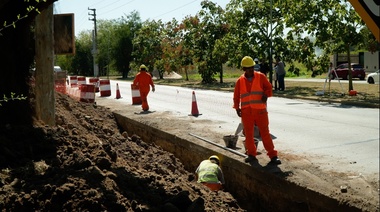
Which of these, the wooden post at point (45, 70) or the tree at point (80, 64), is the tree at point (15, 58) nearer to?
the wooden post at point (45, 70)

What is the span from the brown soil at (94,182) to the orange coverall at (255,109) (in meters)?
0.39

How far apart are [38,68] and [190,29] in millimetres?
30939

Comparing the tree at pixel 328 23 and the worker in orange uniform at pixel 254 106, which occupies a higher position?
the tree at pixel 328 23

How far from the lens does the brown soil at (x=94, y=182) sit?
4289 millimetres

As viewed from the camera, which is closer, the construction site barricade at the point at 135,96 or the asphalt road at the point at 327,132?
the asphalt road at the point at 327,132

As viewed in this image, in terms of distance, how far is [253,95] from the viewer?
6.66m

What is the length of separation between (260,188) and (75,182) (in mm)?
2937

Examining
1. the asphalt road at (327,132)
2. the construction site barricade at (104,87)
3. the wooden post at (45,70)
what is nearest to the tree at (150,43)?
the construction site barricade at (104,87)

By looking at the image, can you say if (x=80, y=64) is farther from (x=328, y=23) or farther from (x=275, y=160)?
(x=275, y=160)

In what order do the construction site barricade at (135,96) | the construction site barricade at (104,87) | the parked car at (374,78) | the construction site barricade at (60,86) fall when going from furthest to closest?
the parked car at (374,78) → the construction site barricade at (104,87) → the construction site barricade at (60,86) → the construction site barricade at (135,96)

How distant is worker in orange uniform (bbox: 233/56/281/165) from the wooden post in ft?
12.0

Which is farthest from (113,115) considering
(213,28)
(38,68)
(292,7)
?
(213,28)

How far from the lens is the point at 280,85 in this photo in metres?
24.1

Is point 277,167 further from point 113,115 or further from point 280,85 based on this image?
point 280,85
